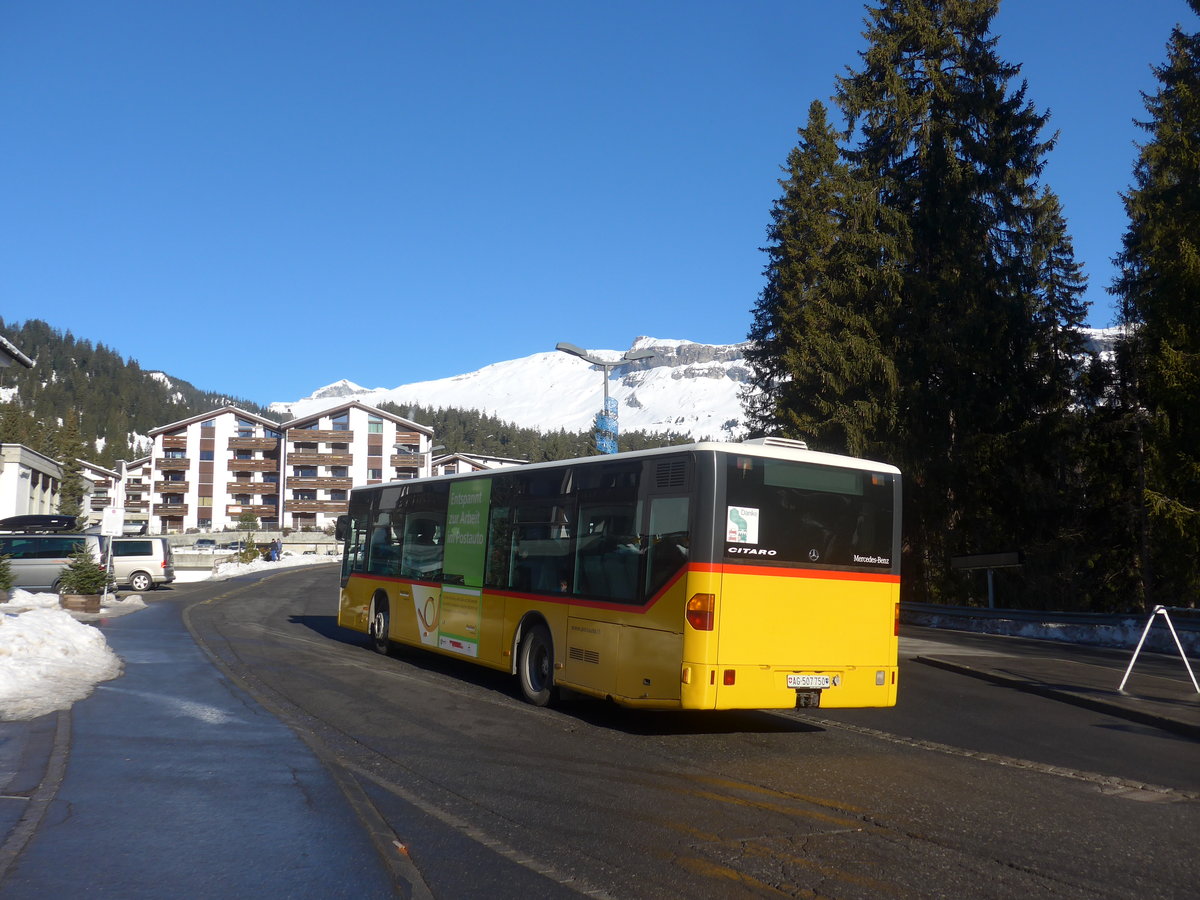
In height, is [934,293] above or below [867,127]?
below

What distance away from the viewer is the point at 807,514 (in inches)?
392

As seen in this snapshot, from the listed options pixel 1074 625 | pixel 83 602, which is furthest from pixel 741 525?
pixel 83 602

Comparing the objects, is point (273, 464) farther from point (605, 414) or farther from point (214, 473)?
point (605, 414)

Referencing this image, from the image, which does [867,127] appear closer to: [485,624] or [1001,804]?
[485,624]

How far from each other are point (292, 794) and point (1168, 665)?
584 inches

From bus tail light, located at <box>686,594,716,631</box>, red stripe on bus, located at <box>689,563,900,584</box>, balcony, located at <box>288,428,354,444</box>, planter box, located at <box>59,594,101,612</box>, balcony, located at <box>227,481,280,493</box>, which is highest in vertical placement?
balcony, located at <box>288,428,354,444</box>

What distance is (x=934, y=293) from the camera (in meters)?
30.9

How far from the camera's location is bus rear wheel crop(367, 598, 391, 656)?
54.2ft

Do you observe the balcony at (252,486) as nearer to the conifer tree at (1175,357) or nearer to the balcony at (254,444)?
the balcony at (254,444)

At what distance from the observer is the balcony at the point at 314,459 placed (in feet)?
336

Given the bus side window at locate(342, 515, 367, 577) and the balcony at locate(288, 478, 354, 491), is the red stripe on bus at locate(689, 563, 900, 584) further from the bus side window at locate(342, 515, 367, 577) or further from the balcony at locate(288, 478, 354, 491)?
the balcony at locate(288, 478, 354, 491)

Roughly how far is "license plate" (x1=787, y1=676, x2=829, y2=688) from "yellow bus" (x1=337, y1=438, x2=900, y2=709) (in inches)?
0.5

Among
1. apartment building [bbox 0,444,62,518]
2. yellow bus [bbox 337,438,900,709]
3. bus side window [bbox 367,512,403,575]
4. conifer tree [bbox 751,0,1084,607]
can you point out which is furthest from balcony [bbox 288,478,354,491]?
yellow bus [bbox 337,438,900,709]

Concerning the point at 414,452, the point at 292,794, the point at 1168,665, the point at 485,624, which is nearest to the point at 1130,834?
the point at 292,794
